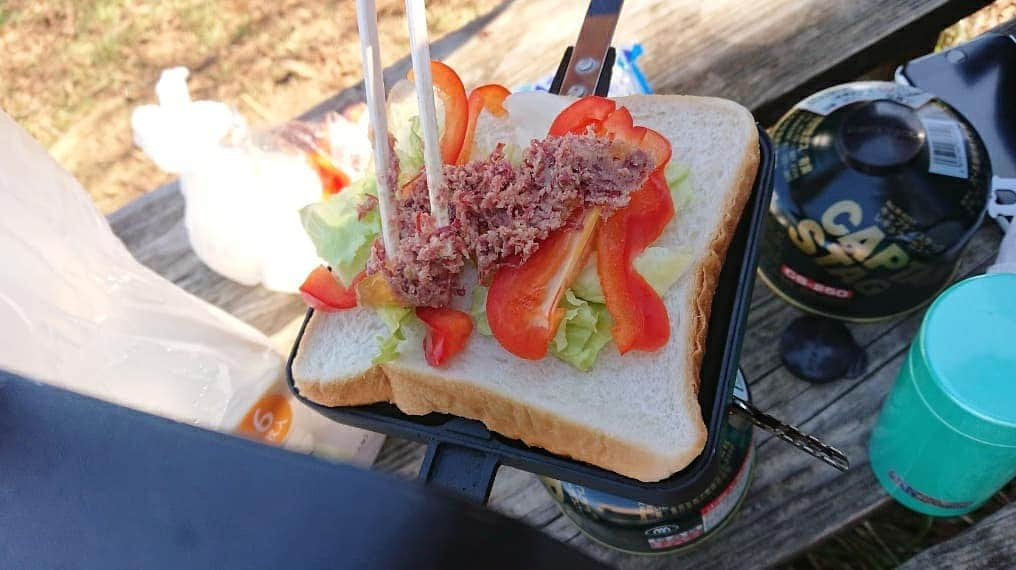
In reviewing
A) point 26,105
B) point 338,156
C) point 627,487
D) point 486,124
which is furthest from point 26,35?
point 627,487

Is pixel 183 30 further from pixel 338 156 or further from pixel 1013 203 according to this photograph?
pixel 1013 203

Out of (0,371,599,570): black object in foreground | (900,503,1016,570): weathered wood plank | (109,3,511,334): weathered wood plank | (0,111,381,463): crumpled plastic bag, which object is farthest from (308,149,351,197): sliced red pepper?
(900,503,1016,570): weathered wood plank

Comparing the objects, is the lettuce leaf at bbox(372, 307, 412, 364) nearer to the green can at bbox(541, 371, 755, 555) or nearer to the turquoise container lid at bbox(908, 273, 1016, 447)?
the green can at bbox(541, 371, 755, 555)

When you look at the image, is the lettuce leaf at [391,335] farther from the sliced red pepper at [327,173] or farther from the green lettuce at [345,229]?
the sliced red pepper at [327,173]

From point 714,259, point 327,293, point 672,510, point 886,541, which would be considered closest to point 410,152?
point 327,293

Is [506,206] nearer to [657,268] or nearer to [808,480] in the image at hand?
[657,268]

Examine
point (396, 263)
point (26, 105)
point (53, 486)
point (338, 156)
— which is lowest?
point (26, 105)

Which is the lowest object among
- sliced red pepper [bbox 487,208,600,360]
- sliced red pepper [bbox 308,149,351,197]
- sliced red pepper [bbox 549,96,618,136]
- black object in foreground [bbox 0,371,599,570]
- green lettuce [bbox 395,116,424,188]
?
sliced red pepper [bbox 308,149,351,197]

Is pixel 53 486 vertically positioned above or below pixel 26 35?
above
